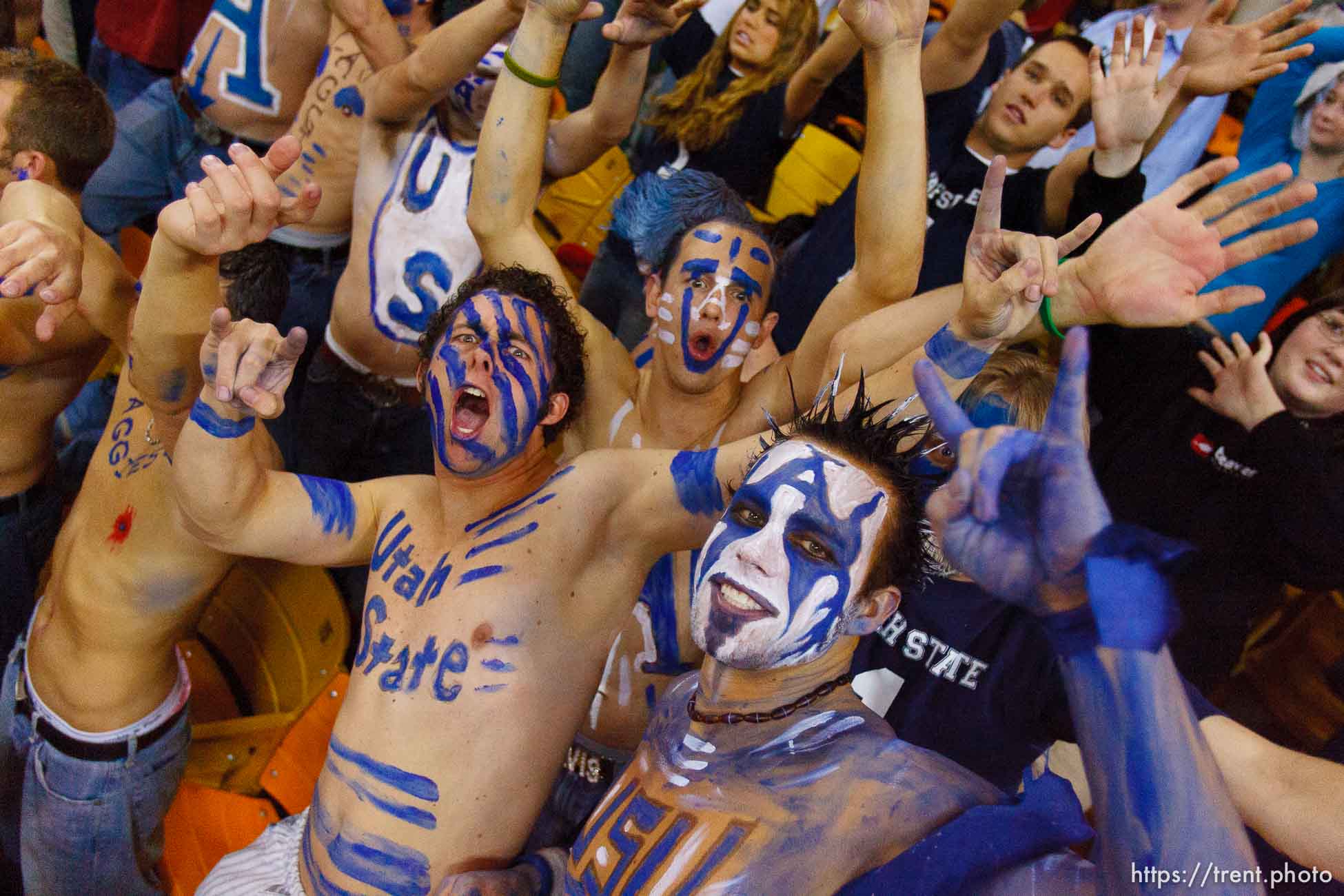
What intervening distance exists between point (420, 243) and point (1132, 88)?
6.46 ft

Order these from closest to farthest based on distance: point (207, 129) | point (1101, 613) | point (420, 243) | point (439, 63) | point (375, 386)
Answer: point (1101, 613), point (439, 63), point (420, 243), point (375, 386), point (207, 129)

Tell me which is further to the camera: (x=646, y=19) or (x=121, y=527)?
(x=646, y=19)

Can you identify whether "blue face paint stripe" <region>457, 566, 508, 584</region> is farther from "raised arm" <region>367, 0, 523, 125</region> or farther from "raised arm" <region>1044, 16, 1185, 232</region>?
"raised arm" <region>1044, 16, 1185, 232</region>

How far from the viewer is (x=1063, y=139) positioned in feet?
10.7

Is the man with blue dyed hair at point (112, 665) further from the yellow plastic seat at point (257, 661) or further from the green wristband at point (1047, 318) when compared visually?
the green wristband at point (1047, 318)

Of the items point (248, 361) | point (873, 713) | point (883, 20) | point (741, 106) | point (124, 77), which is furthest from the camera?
point (124, 77)

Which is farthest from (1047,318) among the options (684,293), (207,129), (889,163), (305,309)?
(207,129)

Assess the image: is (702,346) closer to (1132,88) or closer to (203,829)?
(1132,88)

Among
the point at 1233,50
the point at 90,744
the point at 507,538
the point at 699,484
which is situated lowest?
the point at 90,744

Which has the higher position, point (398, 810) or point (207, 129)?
point (207, 129)

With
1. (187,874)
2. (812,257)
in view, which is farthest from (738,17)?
(187,874)

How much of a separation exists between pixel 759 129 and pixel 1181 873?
2.83 m

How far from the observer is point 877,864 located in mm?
1536

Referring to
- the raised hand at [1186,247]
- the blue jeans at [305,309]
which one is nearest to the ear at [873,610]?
the raised hand at [1186,247]
